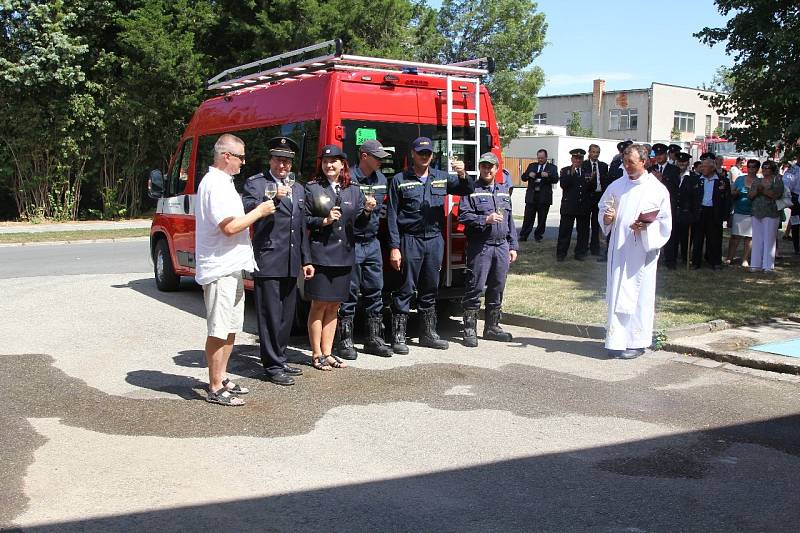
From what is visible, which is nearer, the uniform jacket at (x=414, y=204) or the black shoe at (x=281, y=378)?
the black shoe at (x=281, y=378)

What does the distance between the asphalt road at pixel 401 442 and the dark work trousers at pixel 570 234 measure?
6.12m

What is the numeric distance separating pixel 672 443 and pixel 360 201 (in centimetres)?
342

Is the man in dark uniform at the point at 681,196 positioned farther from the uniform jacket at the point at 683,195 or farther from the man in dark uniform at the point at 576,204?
the man in dark uniform at the point at 576,204

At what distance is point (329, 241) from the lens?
7258 mm

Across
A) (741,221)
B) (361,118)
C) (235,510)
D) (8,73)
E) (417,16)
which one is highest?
(417,16)

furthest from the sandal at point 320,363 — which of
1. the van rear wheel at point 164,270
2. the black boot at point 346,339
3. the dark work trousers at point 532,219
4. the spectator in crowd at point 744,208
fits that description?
the dark work trousers at point 532,219

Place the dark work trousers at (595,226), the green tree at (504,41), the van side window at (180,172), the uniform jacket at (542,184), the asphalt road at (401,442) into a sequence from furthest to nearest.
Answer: the green tree at (504,41) → the uniform jacket at (542,184) → the dark work trousers at (595,226) → the van side window at (180,172) → the asphalt road at (401,442)

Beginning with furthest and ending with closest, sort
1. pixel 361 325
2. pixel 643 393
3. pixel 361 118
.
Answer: pixel 361 325 → pixel 361 118 → pixel 643 393

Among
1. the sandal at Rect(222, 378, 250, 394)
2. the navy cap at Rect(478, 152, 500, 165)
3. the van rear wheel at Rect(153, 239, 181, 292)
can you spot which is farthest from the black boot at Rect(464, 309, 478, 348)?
the van rear wheel at Rect(153, 239, 181, 292)

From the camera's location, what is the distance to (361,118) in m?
8.10

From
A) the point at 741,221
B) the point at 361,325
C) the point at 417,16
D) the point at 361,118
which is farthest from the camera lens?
the point at 417,16

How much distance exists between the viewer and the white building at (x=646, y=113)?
207 feet

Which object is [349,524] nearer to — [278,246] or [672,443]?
[672,443]

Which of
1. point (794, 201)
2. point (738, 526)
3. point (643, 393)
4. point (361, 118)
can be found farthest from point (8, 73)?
point (738, 526)
